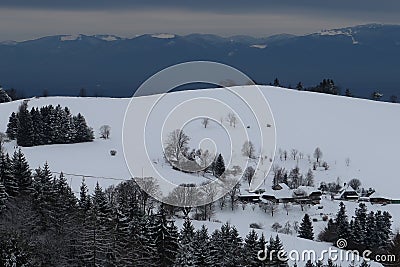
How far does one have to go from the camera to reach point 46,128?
31125 mm

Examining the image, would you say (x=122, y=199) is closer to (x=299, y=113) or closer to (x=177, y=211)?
(x=177, y=211)

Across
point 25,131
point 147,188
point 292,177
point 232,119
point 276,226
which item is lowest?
point 276,226

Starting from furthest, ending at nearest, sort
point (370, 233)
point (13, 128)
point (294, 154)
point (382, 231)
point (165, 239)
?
1. point (294, 154)
2. point (13, 128)
3. point (382, 231)
4. point (370, 233)
5. point (165, 239)

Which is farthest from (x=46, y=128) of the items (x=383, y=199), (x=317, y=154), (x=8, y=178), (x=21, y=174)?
(x=383, y=199)

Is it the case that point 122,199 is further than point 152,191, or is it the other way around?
point 152,191

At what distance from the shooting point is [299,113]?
41531mm

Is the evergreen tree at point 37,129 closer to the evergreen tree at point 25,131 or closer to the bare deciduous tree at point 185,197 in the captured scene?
the evergreen tree at point 25,131

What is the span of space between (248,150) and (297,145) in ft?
21.0

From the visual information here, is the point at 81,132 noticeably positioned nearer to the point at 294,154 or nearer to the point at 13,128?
the point at 13,128

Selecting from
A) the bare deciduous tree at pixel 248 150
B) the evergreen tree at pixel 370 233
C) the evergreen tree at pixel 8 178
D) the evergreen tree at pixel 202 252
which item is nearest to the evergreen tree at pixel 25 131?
the evergreen tree at pixel 8 178

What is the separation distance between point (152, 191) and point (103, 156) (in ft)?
34.4

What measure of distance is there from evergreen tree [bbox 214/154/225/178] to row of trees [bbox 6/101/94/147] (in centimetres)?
1004

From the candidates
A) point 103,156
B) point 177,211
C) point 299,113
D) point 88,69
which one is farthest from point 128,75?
point 177,211

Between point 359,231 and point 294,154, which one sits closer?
point 359,231
